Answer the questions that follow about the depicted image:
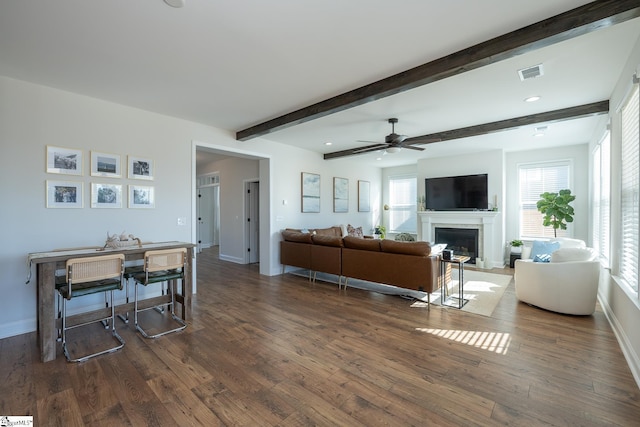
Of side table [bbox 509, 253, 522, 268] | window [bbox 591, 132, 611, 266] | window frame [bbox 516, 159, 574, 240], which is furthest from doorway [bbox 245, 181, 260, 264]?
window [bbox 591, 132, 611, 266]

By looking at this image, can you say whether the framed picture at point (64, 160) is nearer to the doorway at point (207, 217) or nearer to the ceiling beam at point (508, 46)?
the ceiling beam at point (508, 46)

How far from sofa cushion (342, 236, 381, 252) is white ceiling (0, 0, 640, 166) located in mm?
1950

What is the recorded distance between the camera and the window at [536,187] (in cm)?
620

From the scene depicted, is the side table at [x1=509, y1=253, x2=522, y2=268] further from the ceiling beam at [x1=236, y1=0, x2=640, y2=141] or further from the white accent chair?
the ceiling beam at [x1=236, y1=0, x2=640, y2=141]

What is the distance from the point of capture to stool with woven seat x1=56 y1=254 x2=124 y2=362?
8.59 ft

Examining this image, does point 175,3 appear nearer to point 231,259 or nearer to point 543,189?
point 231,259

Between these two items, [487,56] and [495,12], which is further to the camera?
[487,56]

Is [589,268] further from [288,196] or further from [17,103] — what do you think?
[17,103]

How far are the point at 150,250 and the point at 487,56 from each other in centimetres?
385

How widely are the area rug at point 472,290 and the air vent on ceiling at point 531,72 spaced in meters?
2.78

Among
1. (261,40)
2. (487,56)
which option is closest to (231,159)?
(261,40)

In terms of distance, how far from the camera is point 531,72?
290cm

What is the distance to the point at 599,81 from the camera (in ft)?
10.4

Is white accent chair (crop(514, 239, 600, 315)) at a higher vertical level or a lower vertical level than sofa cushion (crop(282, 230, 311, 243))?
lower
